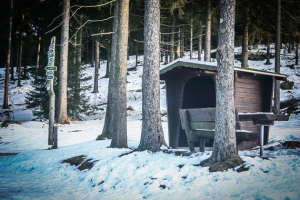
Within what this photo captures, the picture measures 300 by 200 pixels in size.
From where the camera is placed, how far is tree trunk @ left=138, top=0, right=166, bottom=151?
7355 mm

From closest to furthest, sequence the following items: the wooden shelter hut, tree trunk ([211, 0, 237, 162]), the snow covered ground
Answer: the snow covered ground → tree trunk ([211, 0, 237, 162]) → the wooden shelter hut

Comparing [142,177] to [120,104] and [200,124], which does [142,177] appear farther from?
[120,104]

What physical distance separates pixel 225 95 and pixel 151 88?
2575mm

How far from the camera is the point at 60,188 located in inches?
233

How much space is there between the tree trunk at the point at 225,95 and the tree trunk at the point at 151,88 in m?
2.28

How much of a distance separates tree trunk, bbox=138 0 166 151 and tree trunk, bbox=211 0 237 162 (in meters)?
2.28

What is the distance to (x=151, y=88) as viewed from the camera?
7418 mm

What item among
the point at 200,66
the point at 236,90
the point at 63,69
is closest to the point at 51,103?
the point at 63,69

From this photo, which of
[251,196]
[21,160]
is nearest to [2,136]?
[21,160]

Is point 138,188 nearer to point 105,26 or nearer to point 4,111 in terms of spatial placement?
point 105,26

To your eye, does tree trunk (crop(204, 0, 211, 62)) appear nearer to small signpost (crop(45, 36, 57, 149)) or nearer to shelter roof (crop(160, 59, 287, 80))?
shelter roof (crop(160, 59, 287, 80))

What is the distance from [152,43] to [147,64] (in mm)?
661

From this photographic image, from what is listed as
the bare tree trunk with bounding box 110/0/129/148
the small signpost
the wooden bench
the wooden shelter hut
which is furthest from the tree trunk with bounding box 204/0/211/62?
the small signpost

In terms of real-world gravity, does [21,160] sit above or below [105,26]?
below
